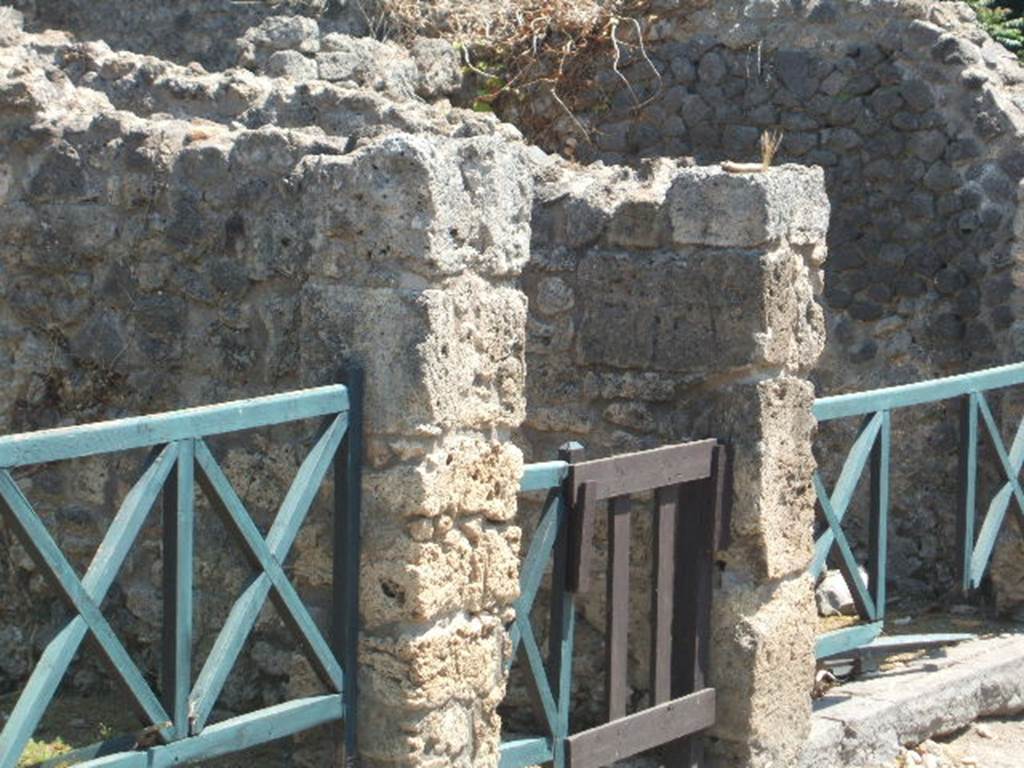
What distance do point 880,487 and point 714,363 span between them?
2.81 ft

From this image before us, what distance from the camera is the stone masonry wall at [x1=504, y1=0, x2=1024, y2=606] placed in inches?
327

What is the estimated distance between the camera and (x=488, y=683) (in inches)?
188

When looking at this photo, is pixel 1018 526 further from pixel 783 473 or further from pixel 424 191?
pixel 424 191

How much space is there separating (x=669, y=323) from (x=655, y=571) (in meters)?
0.75

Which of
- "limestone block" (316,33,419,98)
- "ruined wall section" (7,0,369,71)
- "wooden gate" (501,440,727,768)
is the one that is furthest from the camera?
"ruined wall section" (7,0,369,71)

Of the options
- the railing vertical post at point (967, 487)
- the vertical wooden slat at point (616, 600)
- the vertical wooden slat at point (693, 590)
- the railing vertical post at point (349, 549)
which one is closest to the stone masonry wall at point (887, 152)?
the railing vertical post at point (967, 487)

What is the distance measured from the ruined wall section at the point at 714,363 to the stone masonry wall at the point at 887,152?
2.55m

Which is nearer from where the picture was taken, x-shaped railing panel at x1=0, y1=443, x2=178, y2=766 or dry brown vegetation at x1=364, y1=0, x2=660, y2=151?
x-shaped railing panel at x1=0, y1=443, x2=178, y2=766

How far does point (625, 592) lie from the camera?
535 cm

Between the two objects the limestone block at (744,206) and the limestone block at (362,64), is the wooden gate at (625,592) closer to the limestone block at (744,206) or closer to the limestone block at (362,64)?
the limestone block at (744,206)

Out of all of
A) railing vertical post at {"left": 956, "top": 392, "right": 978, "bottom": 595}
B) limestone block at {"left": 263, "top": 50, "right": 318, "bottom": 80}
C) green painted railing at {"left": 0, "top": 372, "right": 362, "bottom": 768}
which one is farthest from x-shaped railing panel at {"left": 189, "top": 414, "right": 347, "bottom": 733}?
limestone block at {"left": 263, "top": 50, "right": 318, "bottom": 80}

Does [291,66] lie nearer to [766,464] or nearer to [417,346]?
[766,464]

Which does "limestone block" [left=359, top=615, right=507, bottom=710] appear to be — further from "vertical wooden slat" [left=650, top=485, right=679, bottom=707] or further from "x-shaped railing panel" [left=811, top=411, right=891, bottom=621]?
"x-shaped railing panel" [left=811, top=411, right=891, bottom=621]

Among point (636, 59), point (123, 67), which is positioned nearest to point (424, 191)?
point (123, 67)
